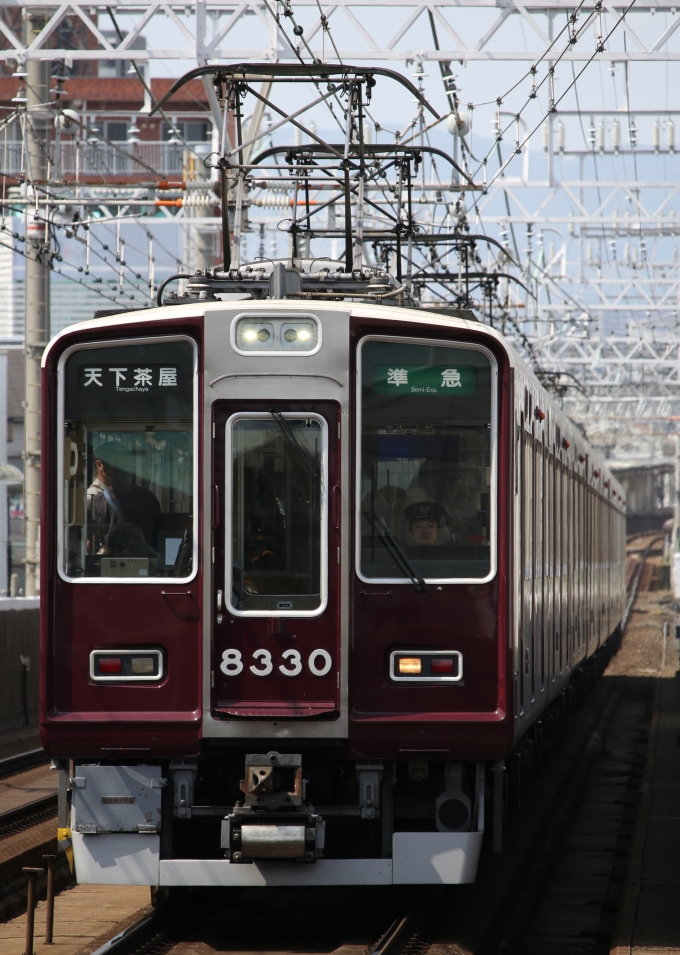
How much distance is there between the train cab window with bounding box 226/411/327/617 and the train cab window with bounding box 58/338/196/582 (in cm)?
22

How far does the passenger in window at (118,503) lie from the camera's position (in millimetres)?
6309

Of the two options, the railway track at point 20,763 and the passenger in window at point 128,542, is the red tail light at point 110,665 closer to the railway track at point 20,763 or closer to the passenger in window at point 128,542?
the passenger in window at point 128,542

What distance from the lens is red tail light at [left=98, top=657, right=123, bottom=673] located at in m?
6.25

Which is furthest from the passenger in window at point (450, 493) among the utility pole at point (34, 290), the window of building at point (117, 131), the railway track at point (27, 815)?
the window of building at point (117, 131)

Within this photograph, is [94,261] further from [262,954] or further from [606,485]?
[262,954]

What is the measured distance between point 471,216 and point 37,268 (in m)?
6.44

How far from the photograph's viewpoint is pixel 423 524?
6320 millimetres

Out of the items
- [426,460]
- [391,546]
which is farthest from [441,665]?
[426,460]

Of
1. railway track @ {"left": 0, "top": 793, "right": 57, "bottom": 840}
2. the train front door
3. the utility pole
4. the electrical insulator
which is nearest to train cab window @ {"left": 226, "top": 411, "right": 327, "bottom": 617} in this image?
the train front door

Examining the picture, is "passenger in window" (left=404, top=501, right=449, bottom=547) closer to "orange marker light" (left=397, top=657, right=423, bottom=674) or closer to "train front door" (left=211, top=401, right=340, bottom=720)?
"train front door" (left=211, top=401, right=340, bottom=720)

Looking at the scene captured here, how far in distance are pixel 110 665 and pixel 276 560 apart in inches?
33.0

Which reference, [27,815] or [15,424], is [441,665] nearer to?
[27,815]

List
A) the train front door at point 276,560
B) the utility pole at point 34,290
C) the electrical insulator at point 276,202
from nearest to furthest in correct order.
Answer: the train front door at point 276,560
the utility pole at point 34,290
the electrical insulator at point 276,202

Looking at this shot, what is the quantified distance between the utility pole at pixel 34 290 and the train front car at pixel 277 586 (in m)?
9.33
